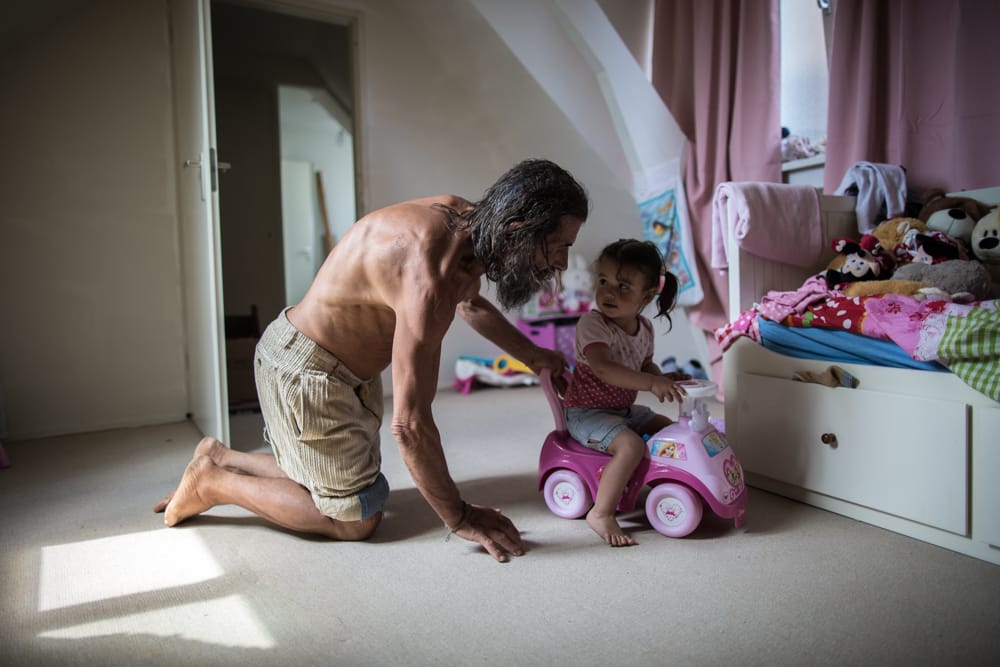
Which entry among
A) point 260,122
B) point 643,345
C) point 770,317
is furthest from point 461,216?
point 260,122

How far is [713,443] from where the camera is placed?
140cm

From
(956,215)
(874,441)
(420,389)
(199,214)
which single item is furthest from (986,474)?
(199,214)

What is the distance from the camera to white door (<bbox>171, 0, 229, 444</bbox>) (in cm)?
202

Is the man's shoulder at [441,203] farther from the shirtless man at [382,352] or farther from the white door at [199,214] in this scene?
the white door at [199,214]

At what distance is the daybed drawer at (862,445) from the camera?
1288 millimetres

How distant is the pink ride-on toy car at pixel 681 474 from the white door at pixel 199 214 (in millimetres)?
1229

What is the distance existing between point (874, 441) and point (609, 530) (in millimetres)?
629

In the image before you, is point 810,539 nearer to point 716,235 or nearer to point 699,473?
point 699,473

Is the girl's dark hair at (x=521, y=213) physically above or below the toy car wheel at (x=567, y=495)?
above

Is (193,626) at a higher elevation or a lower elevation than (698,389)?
lower

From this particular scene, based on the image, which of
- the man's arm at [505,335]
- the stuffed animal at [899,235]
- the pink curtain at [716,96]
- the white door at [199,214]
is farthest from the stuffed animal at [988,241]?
the white door at [199,214]

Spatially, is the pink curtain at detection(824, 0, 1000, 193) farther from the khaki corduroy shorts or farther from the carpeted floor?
the khaki corduroy shorts

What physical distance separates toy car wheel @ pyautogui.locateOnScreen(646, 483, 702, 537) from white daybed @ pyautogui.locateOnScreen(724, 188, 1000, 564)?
370mm

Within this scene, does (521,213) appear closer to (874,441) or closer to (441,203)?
(441,203)
